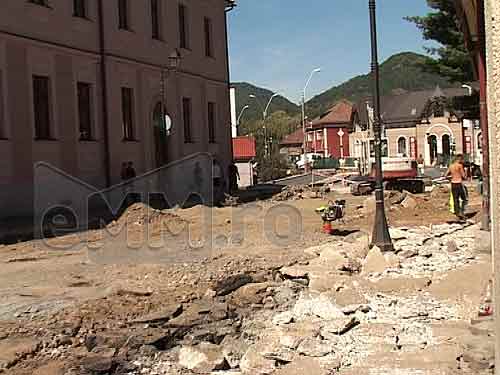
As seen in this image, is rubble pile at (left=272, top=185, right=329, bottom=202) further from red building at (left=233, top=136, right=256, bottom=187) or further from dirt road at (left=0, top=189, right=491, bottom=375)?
dirt road at (left=0, top=189, right=491, bottom=375)

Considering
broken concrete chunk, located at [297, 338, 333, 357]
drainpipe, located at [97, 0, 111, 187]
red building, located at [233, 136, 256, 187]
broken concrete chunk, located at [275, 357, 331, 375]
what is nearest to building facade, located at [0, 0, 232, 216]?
drainpipe, located at [97, 0, 111, 187]

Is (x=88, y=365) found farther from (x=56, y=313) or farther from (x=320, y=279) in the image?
(x=320, y=279)

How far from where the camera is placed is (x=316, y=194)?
32250 mm

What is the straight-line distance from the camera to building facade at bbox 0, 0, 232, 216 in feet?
73.9

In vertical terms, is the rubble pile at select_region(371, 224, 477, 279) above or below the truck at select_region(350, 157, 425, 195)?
below

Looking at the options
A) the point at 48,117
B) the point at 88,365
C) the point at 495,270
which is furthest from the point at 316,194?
the point at 495,270

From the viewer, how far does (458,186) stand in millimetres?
18922

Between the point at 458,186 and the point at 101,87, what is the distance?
13874mm

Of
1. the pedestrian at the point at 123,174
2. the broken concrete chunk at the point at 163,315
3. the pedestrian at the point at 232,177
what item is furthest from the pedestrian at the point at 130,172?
the broken concrete chunk at the point at 163,315

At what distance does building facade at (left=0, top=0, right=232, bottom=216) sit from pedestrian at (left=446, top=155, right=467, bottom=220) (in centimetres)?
1172

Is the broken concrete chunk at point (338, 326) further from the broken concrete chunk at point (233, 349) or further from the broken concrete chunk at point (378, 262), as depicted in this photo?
the broken concrete chunk at point (378, 262)

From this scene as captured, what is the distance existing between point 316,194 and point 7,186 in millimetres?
14122

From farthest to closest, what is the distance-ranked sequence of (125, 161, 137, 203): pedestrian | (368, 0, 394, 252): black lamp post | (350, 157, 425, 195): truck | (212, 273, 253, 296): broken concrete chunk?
(350, 157, 425, 195): truck < (125, 161, 137, 203): pedestrian < (368, 0, 394, 252): black lamp post < (212, 273, 253, 296): broken concrete chunk

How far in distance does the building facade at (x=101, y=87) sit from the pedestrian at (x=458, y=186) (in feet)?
38.5
